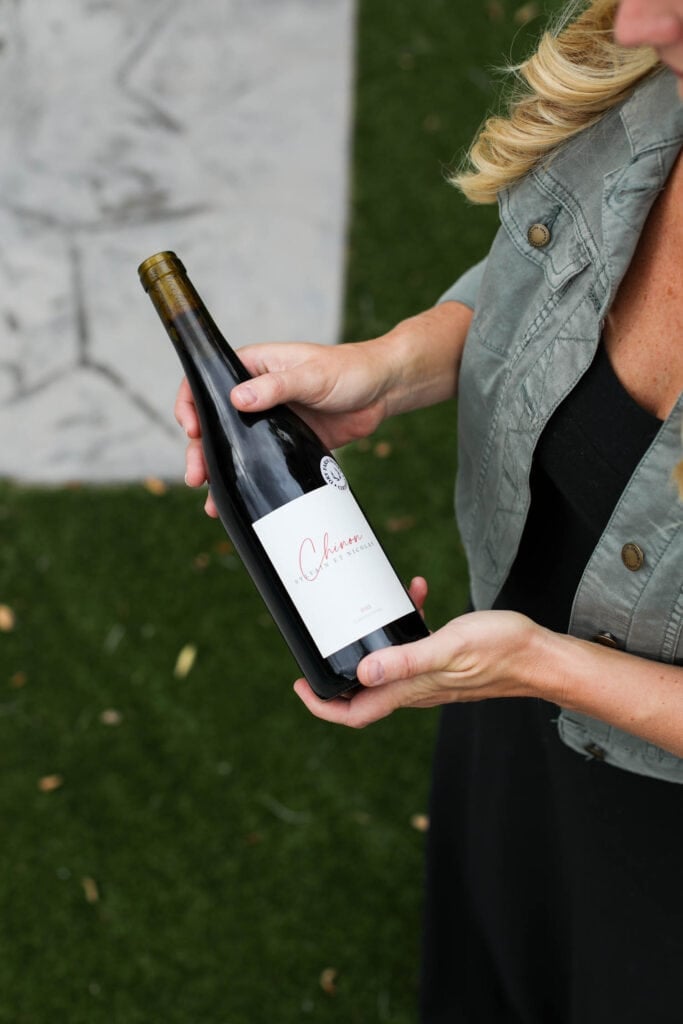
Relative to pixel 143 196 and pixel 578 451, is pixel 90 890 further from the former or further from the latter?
pixel 143 196

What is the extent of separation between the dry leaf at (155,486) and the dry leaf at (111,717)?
2.53ft

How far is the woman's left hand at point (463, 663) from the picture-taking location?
4.67ft

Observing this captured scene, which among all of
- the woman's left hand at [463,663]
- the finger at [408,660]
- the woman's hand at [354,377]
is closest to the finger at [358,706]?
the woman's left hand at [463,663]

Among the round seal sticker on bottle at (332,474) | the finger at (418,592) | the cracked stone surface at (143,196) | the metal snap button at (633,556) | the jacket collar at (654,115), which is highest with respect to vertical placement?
the jacket collar at (654,115)

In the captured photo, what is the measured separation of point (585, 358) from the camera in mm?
1458

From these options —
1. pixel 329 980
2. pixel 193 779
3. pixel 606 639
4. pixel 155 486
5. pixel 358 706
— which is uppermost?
pixel 606 639

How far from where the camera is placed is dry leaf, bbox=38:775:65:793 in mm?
3107

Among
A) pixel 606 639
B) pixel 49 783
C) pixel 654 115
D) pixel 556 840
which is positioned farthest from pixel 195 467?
pixel 49 783

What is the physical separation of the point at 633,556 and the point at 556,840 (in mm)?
826

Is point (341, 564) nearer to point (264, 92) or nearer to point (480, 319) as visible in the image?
point (480, 319)

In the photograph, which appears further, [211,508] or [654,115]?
[211,508]

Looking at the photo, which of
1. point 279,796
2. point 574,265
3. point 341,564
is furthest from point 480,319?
point 279,796

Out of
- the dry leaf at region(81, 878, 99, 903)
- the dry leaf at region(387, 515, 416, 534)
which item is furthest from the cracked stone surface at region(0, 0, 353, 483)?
the dry leaf at region(81, 878, 99, 903)

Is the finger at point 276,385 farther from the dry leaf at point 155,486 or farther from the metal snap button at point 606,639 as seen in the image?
the dry leaf at point 155,486
